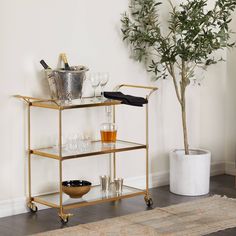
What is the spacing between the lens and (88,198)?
14.4 feet

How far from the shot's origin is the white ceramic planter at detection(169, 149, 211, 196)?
484 centimetres

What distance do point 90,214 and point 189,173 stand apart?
0.91 m

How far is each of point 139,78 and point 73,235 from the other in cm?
154

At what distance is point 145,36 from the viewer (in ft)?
15.3

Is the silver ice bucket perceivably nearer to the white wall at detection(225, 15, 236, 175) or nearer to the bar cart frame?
the bar cart frame

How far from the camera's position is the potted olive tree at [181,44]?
4617 millimetres

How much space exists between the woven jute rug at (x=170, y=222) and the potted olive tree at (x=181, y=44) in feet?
1.24

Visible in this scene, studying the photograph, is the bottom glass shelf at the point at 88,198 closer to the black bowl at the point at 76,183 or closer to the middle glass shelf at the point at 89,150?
the black bowl at the point at 76,183

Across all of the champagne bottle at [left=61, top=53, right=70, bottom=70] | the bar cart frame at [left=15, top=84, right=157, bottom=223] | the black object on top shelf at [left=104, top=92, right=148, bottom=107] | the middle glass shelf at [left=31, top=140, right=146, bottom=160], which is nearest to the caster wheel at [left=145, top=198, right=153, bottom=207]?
the bar cart frame at [left=15, top=84, right=157, bottom=223]

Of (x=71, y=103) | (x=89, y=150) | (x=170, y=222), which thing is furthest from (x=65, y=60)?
(x=170, y=222)

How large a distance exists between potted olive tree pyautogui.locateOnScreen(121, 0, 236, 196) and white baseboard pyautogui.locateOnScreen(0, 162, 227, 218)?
0.23 metres

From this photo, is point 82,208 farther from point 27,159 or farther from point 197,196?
point 197,196

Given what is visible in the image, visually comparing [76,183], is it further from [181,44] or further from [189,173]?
[181,44]

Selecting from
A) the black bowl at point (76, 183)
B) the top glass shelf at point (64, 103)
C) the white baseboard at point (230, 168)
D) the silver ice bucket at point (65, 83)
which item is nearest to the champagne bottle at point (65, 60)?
the silver ice bucket at point (65, 83)
